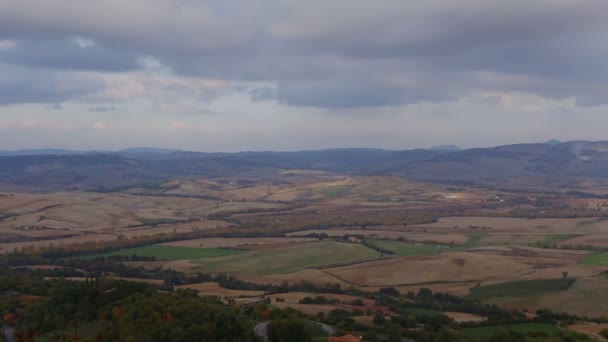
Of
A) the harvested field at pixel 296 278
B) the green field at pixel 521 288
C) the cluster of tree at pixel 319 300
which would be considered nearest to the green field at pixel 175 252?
the harvested field at pixel 296 278

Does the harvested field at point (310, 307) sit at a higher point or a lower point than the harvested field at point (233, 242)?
higher

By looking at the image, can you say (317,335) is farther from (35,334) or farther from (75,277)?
(75,277)

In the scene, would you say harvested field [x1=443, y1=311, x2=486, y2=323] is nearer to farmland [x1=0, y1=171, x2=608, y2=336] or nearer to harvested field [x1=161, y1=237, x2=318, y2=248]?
farmland [x1=0, y1=171, x2=608, y2=336]

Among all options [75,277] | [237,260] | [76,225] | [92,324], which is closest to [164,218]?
[76,225]

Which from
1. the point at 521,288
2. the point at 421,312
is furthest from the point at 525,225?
the point at 421,312

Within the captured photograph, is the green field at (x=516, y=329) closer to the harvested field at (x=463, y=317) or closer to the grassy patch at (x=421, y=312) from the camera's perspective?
the harvested field at (x=463, y=317)

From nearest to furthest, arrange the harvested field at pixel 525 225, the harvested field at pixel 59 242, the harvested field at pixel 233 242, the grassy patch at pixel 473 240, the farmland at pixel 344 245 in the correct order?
the farmland at pixel 344 245, the harvested field at pixel 59 242, the grassy patch at pixel 473 240, the harvested field at pixel 233 242, the harvested field at pixel 525 225
